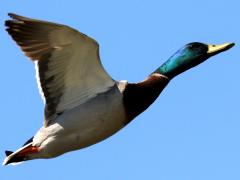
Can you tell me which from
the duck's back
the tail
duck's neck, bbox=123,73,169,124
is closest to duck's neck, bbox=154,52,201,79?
duck's neck, bbox=123,73,169,124

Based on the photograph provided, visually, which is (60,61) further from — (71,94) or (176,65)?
(176,65)

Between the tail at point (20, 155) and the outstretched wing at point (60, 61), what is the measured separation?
16.7 inches

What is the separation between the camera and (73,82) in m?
14.0

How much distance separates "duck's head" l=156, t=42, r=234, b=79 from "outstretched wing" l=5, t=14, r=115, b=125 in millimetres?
1509

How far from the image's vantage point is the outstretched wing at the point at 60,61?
13.4 m

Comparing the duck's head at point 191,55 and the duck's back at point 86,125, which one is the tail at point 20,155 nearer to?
the duck's back at point 86,125

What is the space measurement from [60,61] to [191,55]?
7.85 ft

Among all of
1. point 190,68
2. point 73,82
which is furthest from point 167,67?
point 73,82

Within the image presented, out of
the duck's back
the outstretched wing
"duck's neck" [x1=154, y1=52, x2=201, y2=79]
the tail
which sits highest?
the outstretched wing

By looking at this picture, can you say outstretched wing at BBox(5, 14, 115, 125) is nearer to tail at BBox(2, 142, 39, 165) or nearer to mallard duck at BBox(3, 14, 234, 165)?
mallard duck at BBox(3, 14, 234, 165)

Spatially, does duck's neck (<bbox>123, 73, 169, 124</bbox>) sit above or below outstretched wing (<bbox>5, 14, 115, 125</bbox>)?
below

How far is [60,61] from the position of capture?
13.7 metres

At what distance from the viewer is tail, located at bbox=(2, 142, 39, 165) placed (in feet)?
45.8

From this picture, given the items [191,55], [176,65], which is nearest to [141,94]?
[176,65]
